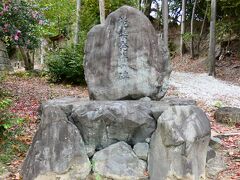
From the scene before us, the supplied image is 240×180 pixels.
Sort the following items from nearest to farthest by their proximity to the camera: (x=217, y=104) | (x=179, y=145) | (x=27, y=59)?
(x=179, y=145) < (x=217, y=104) < (x=27, y=59)

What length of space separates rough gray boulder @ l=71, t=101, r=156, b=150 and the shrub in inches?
303

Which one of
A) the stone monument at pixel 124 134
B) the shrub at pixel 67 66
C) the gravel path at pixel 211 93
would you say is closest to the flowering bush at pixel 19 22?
the shrub at pixel 67 66

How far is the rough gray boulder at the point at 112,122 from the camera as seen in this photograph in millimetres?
4445

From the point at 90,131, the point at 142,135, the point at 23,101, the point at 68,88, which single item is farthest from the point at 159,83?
the point at 68,88

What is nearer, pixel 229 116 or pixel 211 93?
pixel 229 116

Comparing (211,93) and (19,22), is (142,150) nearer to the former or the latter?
(19,22)

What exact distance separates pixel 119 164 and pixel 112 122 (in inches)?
22.0

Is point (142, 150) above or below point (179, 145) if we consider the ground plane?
below

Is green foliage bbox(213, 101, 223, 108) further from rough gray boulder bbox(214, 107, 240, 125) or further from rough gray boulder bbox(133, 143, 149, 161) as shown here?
rough gray boulder bbox(133, 143, 149, 161)

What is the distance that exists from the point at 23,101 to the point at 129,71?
14.7 ft

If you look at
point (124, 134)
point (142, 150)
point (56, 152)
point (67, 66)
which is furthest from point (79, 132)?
point (67, 66)

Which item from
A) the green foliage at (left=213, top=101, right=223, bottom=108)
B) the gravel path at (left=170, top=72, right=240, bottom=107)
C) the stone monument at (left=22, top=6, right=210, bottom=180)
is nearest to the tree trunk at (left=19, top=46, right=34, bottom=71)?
the gravel path at (left=170, top=72, right=240, bottom=107)

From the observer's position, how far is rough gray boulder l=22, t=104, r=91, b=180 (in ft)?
14.0

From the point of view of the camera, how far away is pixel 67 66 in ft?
41.0
